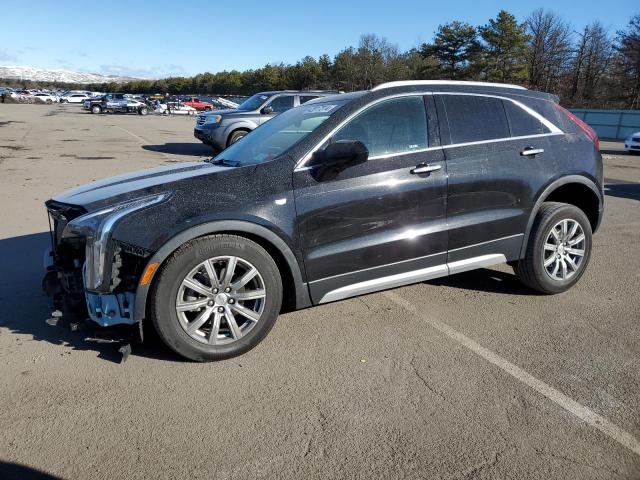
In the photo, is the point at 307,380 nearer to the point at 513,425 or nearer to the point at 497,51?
the point at 513,425

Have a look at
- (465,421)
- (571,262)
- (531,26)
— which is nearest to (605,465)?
(465,421)

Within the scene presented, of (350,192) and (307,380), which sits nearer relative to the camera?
(307,380)

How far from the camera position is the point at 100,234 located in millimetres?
3090

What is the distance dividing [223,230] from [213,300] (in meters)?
0.47

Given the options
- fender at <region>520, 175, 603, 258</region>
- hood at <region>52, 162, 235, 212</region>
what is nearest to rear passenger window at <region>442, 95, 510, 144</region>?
fender at <region>520, 175, 603, 258</region>

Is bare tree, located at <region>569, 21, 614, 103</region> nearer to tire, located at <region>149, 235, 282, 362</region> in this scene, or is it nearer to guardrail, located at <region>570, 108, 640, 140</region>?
guardrail, located at <region>570, 108, 640, 140</region>

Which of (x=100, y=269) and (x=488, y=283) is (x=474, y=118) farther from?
(x=100, y=269)

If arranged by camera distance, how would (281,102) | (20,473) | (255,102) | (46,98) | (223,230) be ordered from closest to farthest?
1. (20,473)
2. (223,230)
3. (281,102)
4. (255,102)
5. (46,98)

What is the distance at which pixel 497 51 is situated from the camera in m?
61.8

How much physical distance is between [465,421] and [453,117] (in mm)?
2419

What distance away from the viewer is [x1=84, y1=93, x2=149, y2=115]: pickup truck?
45688mm

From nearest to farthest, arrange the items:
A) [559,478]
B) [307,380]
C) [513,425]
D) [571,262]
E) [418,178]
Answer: [559,478]
[513,425]
[307,380]
[418,178]
[571,262]

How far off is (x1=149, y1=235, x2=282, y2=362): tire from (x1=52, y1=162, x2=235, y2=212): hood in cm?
56

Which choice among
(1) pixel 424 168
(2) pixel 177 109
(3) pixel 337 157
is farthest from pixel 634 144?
(2) pixel 177 109
